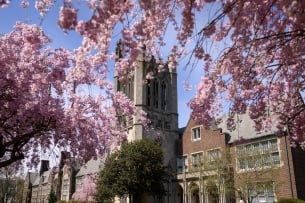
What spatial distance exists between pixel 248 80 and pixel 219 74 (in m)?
0.80

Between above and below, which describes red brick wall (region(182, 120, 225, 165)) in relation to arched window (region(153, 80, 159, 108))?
below

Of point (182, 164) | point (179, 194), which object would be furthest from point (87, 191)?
point (182, 164)

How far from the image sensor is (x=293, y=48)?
8414 mm

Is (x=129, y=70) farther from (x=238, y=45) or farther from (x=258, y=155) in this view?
(x=258, y=155)

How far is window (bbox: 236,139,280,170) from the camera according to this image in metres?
26.8

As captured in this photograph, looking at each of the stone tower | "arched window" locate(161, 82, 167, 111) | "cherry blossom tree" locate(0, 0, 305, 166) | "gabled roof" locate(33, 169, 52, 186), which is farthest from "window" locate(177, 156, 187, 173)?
"gabled roof" locate(33, 169, 52, 186)

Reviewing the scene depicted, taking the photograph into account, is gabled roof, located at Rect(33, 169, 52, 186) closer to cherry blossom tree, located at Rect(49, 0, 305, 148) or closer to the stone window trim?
the stone window trim

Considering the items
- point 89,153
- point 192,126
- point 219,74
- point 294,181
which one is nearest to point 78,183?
point 192,126

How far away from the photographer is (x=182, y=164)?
41094 mm

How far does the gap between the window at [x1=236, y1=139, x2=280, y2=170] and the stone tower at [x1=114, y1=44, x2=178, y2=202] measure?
46.9 ft

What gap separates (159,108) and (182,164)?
11043 millimetres

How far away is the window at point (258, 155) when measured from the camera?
1057 inches

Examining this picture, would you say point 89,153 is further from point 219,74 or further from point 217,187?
point 217,187

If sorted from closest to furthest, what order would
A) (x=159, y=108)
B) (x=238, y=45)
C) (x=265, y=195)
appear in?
1. (x=238, y=45)
2. (x=265, y=195)
3. (x=159, y=108)
